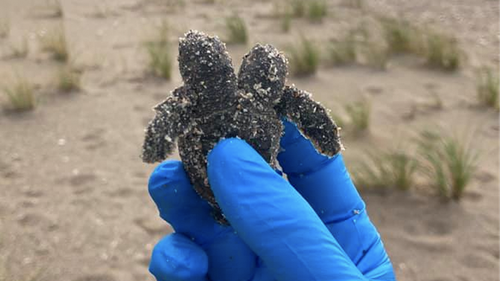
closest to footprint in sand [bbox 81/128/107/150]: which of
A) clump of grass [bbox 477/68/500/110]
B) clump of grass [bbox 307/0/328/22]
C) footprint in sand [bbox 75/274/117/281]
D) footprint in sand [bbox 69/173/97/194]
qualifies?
footprint in sand [bbox 69/173/97/194]

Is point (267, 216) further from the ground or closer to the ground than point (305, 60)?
further from the ground

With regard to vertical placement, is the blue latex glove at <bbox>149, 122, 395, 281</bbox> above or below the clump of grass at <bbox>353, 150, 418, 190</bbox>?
above

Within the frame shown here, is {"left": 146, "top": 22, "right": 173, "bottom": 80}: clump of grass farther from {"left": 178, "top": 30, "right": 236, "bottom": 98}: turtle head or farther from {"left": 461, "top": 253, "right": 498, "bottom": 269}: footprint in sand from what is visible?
{"left": 178, "top": 30, "right": 236, "bottom": 98}: turtle head

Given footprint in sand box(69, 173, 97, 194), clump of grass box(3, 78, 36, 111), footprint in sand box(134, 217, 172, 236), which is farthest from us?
clump of grass box(3, 78, 36, 111)

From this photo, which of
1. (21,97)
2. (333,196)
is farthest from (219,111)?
(21,97)

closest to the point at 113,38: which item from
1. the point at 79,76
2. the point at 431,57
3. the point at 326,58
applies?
the point at 79,76

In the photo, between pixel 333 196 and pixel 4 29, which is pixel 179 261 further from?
pixel 4 29

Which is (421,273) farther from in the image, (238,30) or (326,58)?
(238,30)

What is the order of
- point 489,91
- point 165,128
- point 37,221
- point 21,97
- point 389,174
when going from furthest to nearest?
point 489,91
point 21,97
point 389,174
point 37,221
point 165,128
